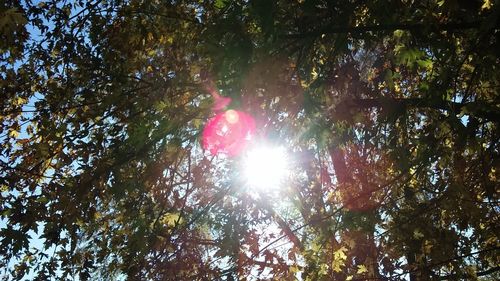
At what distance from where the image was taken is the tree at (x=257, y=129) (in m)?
4.59

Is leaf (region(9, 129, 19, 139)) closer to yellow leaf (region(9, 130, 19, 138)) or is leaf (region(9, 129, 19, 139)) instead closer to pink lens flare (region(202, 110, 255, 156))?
yellow leaf (region(9, 130, 19, 138))

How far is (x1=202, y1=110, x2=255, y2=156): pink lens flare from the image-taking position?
176 inches

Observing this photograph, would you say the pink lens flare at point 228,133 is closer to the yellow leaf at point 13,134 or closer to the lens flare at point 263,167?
the lens flare at point 263,167

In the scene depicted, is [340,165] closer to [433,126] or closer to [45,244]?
[433,126]

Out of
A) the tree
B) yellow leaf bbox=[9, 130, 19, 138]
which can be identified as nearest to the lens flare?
the tree

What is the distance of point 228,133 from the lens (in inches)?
183

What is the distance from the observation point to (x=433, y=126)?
490 cm

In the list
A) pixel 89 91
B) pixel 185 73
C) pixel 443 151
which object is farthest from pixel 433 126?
pixel 89 91

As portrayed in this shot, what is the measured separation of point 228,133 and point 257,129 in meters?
0.39

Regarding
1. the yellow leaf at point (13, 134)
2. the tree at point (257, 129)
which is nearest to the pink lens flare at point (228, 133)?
the tree at point (257, 129)

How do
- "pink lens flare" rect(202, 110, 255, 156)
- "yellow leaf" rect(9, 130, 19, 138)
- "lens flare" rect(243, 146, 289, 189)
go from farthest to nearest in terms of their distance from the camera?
1. "yellow leaf" rect(9, 130, 19, 138)
2. "lens flare" rect(243, 146, 289, 189)
3. "pink lens flare" rect(202, 110, 255, 156)

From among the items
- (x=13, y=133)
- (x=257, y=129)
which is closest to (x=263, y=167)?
(x=257, y=129)

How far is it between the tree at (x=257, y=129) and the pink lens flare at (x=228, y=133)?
0.41 feet

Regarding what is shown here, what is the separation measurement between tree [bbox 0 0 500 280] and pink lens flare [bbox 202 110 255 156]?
124mm
